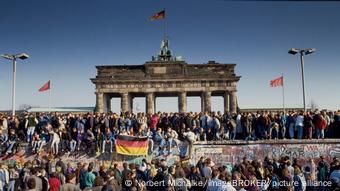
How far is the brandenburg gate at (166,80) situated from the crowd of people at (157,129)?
26.5 meters

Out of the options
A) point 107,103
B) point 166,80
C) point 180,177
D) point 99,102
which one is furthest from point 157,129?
point 107,103

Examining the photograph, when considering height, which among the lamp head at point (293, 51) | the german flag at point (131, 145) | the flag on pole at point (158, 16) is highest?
the flag on pole at point (158, 16)

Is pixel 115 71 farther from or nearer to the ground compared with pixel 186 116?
farther from the ground

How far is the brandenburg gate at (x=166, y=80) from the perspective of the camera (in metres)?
44.6

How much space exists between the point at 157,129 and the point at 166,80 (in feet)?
91.1

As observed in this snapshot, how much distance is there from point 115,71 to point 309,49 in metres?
29.2

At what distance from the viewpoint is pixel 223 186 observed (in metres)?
7.89

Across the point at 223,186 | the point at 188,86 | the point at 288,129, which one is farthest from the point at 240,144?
the point at 188,86

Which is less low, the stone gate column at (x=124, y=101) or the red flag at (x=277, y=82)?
the red flag at (x=277, y=82)

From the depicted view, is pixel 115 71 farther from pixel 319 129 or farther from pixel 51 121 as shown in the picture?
pixel 319 129

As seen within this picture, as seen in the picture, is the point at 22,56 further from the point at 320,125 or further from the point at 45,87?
the point at 320,125

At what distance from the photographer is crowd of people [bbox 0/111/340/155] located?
16.4m

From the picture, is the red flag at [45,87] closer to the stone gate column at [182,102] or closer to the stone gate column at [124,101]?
the stone gate column at [124,101]

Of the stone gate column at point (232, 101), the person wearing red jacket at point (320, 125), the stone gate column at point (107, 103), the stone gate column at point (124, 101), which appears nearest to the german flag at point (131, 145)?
the person wearing red jacket at point (320, 125)
